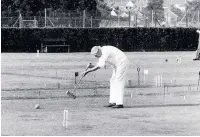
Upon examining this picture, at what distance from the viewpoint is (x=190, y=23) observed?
213ft

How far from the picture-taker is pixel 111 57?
15828mm

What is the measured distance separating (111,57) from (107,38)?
36.1m

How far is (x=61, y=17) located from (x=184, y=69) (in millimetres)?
24303

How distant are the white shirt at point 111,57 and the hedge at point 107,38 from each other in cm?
3444

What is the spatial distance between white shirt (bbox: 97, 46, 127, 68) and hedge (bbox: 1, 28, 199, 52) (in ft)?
113

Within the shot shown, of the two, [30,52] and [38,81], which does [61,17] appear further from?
[38,81]

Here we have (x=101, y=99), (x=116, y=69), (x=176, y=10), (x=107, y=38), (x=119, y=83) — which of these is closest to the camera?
(x=119, y=83)

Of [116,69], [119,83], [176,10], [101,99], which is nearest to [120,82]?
[119,83]

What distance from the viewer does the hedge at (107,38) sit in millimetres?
50188

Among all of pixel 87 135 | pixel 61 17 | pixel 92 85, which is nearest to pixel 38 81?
pixel 92 85

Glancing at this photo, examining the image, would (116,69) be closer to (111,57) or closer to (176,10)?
(111,57)

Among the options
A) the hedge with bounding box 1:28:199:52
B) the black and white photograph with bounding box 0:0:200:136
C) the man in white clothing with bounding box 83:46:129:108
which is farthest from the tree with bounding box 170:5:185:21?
the man in white clothing with bounding box 83:46:129:108

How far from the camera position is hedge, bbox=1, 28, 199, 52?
165ft

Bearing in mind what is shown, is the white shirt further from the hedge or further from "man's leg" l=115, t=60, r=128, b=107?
the hedge
